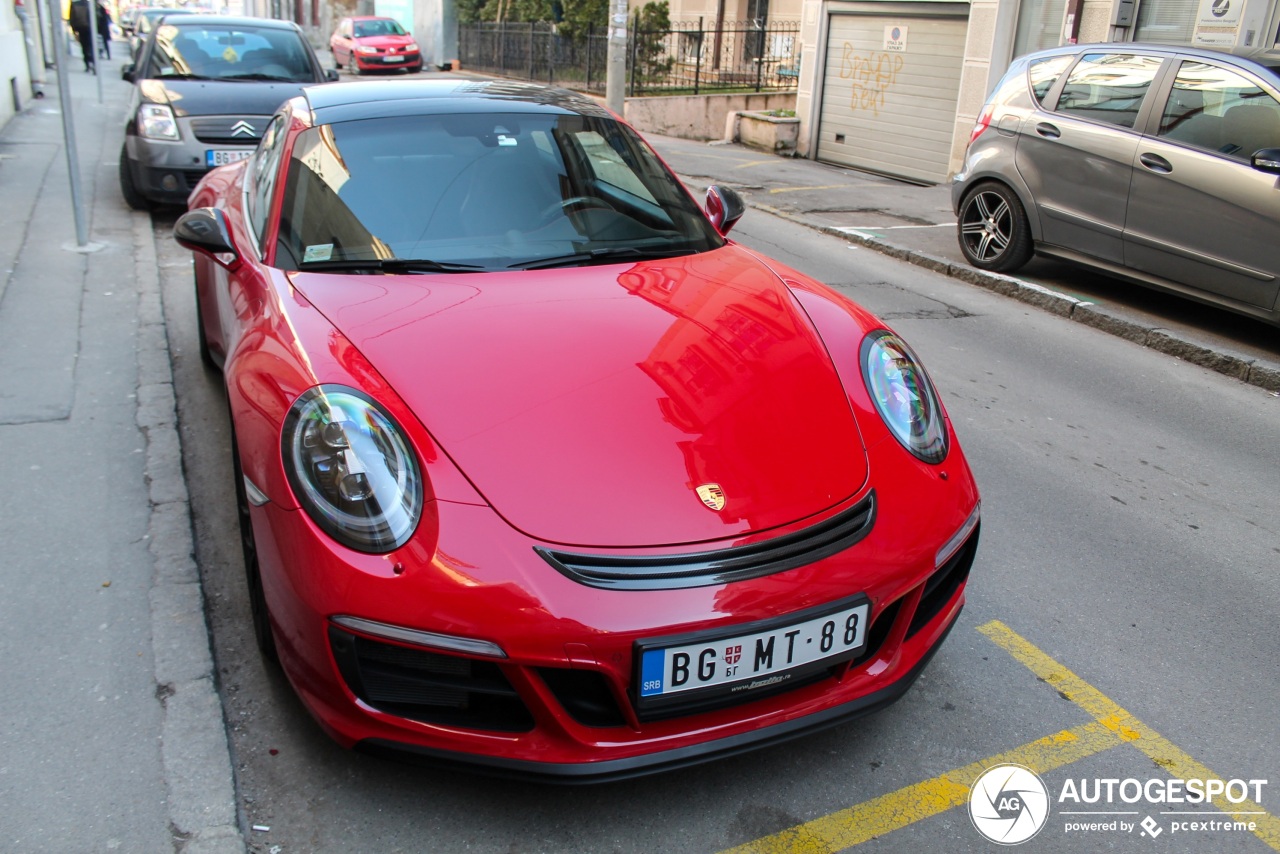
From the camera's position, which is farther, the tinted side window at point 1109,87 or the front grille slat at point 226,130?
the front grille slat at point 226,130

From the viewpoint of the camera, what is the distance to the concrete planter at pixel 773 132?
15.8m

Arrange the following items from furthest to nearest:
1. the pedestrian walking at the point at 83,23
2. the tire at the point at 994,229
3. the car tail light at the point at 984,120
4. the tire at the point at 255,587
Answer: the pedestrian walking at the point at 83,23 → the car tail light at the point at 984,120 → the tire at the point at 994,229 → the tire at the point at 255,587

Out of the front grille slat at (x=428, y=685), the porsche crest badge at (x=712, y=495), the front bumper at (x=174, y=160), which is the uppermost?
the porsche crest badge at (x=712, y=495)

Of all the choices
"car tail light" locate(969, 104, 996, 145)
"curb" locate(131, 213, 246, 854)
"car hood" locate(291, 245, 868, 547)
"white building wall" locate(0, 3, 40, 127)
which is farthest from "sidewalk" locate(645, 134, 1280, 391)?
"white building wall" locate(0, 3, 40, 127)

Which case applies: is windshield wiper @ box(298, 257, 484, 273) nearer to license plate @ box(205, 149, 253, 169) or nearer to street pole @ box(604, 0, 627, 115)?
license plate @ box(205, 149, 253, 169)

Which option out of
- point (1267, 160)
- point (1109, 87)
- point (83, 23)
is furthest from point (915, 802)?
point (83, 23)

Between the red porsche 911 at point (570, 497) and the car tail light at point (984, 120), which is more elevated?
the car tail light at point (984, 120)

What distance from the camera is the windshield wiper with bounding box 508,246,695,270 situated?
3.23 m

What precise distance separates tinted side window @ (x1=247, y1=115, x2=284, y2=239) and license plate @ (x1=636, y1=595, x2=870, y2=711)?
2135 mm

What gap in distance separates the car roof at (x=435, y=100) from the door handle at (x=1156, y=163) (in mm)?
4063

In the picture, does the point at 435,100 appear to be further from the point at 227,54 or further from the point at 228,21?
the point at 228,21

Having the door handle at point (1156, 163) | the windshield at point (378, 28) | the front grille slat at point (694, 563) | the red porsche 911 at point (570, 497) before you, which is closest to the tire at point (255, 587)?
the red porsche 911 at point (570, 497)

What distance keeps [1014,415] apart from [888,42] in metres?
10.7

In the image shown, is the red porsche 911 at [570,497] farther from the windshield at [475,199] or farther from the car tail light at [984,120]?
the car tail light at [984,120]
